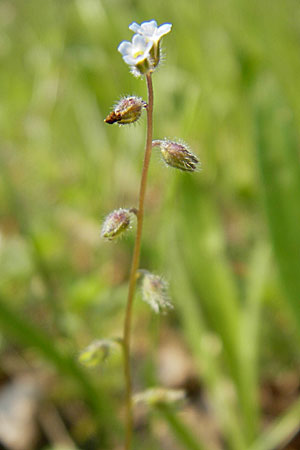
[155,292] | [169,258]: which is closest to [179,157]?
[155,292]

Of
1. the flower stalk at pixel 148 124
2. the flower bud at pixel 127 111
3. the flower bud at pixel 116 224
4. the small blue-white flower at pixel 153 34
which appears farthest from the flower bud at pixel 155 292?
the small blue-white flower at pixel 153 34

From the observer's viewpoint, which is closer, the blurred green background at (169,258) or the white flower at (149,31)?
the white flower at (149,31)

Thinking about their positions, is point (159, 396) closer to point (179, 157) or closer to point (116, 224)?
point (116, 224)

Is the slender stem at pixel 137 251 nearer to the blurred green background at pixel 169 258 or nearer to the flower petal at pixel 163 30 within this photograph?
the flower petal at pixel 163 30

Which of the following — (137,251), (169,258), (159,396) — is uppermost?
(169,258)

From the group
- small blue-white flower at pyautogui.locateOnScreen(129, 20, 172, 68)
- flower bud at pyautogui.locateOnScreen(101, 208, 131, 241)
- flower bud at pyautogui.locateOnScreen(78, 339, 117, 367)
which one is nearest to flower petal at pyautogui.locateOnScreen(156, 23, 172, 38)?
small blue-white flower at pyautogui.locateOnScreen(129, 20, 172, 68)
